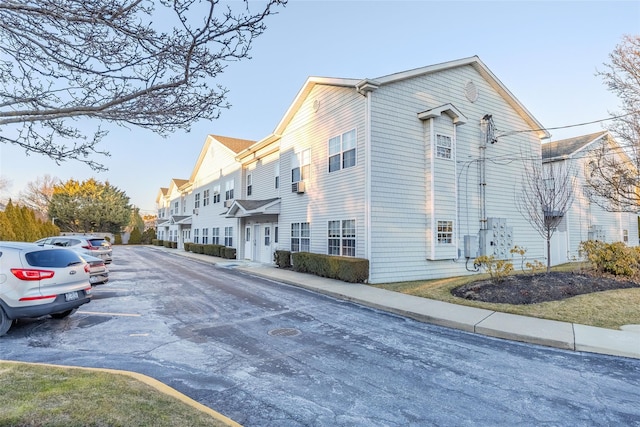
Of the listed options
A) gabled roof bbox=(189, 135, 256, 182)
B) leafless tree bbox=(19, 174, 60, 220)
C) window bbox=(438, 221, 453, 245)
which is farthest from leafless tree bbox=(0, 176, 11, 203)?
window bbox=(438, 221, 453, 245)

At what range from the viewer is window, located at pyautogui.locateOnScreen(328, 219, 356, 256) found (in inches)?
A: 499

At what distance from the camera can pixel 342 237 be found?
518 inches

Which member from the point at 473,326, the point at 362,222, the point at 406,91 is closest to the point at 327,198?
the point at 362,222

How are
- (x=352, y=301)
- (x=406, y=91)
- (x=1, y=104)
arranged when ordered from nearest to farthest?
(x=1, y=104), (x=352, y=301), (x=406, y=91)

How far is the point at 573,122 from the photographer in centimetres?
1426

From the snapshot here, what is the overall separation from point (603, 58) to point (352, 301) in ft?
54.0

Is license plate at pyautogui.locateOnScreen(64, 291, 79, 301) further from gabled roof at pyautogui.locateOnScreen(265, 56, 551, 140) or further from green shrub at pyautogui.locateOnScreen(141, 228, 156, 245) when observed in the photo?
green shrub at pyautogui.locateOnScreen(141, 228, 156, 245)

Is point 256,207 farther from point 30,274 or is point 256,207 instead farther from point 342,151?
point 30,274

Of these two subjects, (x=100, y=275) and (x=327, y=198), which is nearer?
(x=100, y=275)

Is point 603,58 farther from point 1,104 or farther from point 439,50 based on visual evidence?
point 1,104

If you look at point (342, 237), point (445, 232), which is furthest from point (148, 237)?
point (445, 232)

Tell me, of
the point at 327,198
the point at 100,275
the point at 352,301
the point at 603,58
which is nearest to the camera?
the point at 352,301

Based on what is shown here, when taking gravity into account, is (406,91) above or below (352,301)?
above

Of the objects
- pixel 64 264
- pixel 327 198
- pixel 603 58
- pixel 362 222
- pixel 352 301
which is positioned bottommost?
pixel 352 301
